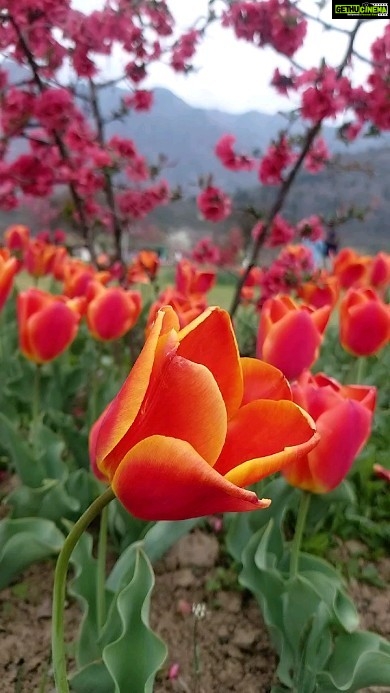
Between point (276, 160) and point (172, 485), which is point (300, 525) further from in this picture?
point (276, 160)

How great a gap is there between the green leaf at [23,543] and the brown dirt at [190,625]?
4.9 inches

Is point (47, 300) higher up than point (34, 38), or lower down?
lower down

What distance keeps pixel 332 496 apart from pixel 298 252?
4.27ft

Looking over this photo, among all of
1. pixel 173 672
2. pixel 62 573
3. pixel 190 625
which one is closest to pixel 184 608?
pixel 190 625

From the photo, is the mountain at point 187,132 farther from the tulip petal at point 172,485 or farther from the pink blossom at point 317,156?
the tulip petal at point 172,485

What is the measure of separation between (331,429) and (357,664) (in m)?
0.24

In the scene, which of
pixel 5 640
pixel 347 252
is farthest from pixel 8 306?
pixel 5 640

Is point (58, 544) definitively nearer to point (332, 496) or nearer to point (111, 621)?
point (111, 621)

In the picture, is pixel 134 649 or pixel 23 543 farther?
pixel 23 543

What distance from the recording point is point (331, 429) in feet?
2.44

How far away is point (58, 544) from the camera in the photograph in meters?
0.88

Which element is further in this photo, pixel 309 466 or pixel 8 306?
pixel 8 306

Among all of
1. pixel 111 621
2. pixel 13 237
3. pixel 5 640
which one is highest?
pixel 13 237

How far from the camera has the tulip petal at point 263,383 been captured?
46 centimetres
